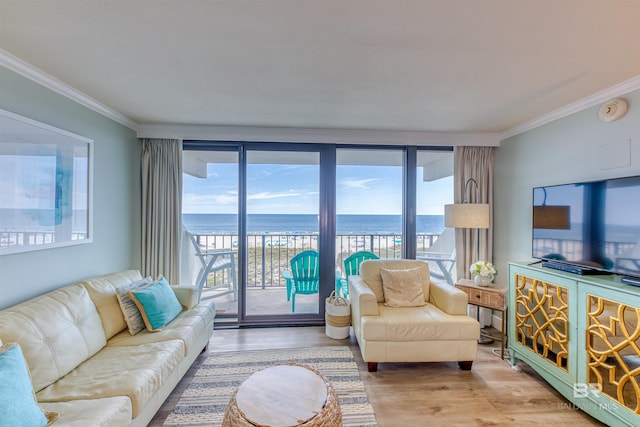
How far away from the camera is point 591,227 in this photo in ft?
6.98

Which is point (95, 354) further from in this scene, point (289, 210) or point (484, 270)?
point (484, 270)

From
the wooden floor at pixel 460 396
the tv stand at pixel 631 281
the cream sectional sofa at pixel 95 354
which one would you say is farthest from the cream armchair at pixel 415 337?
the cream sectional sofa at pixel 95 354

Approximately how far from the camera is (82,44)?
5.51 ft

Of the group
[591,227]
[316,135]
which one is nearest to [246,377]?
[316,135]

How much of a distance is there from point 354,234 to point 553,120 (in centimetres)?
266

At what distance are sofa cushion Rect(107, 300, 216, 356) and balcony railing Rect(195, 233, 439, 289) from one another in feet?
3.78

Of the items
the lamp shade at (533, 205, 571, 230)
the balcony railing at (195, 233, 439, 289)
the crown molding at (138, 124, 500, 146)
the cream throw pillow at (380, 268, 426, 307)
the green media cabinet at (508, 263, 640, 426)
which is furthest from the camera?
the balcony railing at (195, 233, 439, 289)

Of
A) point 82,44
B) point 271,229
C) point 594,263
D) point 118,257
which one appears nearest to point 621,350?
point 594,263

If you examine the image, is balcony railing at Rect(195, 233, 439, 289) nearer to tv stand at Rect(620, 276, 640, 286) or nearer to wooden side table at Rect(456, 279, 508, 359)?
wooden side table at Rect(456, 279, 508, 359)

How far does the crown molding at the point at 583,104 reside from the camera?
2.12m

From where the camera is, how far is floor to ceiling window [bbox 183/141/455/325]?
3537 mm

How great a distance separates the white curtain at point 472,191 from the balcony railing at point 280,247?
492 millimetres

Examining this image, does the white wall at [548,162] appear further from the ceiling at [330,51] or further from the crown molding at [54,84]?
the crown molding at [54,84]

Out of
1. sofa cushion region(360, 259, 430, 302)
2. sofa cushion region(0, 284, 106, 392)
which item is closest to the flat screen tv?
sofa cushion region(360, 259, 430, 302)
